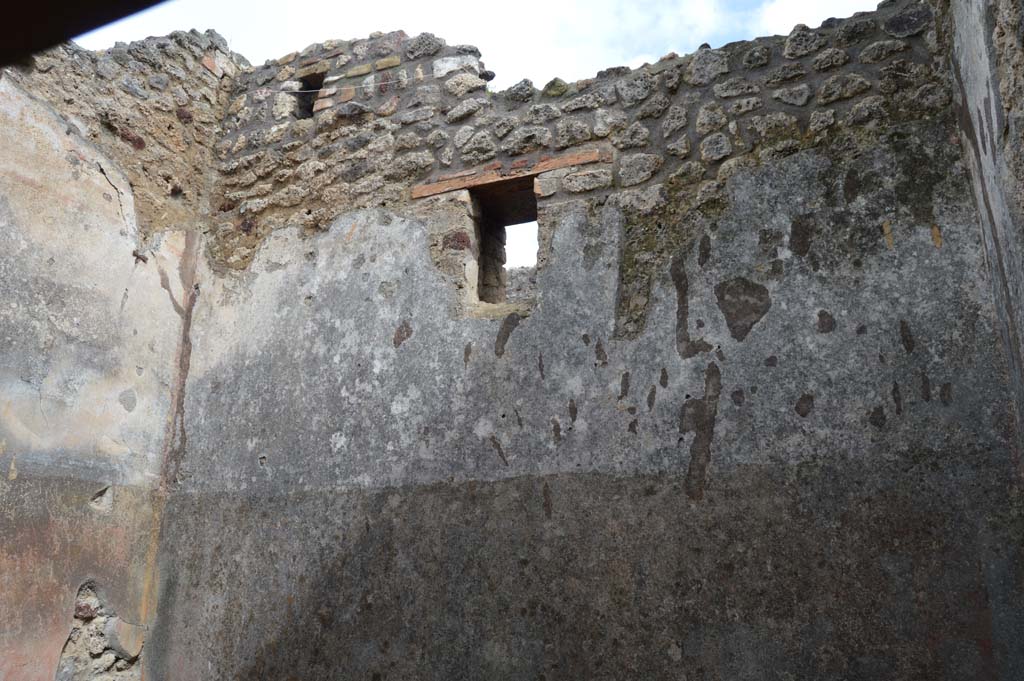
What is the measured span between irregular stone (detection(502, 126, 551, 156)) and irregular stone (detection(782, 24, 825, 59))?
1058 mm

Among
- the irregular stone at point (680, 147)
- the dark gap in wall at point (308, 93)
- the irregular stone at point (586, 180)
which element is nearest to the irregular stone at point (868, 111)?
the irregular stone at point (680, 147)

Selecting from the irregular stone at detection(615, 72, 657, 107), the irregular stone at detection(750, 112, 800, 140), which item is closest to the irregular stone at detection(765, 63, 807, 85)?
the irregular stone at detection(750, 112, 800, 140)

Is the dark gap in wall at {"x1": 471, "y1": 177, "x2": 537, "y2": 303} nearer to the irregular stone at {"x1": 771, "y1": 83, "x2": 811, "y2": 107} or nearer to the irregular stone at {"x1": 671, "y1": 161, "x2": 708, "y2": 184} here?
the irregular stone at {"x1": 671, "y1": 161, "x2": 708, "y2": 184}

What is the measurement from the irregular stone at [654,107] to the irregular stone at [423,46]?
1.22 m

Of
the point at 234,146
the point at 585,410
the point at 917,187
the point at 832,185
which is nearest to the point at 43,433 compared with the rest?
the point at 234,146

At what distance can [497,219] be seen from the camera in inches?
156

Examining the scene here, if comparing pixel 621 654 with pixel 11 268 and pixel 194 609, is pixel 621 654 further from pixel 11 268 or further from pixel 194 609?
pixel 11 268

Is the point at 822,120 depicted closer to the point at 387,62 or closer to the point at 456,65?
the point at 456,65

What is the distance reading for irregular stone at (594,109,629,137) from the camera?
3461 mm

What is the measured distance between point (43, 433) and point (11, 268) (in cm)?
71

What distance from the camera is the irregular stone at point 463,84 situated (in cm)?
385

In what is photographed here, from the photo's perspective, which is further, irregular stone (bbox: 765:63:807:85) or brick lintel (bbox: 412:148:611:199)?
brick lintel (bbox: 412:148:611:199)

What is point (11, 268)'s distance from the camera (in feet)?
11.0

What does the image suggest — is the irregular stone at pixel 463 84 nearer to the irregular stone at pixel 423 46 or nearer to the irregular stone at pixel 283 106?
the irregular stone at pixel 423 46
